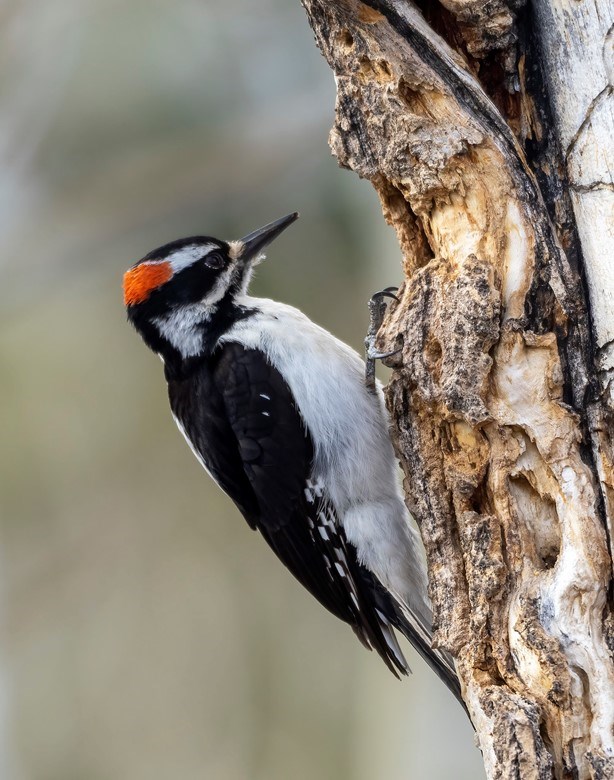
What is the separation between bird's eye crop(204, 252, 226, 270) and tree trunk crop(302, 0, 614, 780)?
4.11ft

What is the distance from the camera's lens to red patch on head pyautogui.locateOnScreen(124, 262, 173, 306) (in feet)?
13.0

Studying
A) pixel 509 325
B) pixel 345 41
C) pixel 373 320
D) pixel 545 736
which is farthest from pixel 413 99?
pixel 545 736

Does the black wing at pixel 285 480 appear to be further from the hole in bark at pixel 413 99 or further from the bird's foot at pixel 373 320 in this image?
the hole in bark at pixel 413 99

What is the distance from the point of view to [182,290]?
3953 mm

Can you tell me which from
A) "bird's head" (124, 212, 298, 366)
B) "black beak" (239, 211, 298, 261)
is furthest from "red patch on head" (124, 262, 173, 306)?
"black beak" (239, 211, 298, 261)

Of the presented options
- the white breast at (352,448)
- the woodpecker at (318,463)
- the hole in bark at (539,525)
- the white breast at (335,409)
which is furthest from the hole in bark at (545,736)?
the white breast at (335,409)

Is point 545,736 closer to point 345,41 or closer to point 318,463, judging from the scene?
point 318,463

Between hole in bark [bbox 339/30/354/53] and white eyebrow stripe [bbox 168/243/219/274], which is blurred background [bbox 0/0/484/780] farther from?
hole in bark [bbox 339/30/354/53]

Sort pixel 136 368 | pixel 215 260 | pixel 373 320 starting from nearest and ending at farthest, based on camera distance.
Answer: pixel 373 320
pixel 215 260
pixel 136 368

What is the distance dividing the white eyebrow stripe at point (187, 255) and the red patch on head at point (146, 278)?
0.03 metres

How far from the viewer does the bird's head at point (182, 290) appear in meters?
3.91

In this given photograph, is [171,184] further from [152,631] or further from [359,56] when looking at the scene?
[359,56]

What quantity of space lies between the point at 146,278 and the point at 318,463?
1.05 metres

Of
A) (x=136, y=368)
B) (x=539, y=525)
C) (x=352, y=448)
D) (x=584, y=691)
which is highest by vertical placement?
(x=136, y=368)
